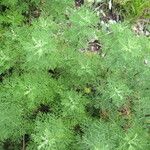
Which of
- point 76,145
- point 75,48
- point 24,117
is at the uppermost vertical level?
point 75,48

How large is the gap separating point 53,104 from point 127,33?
0.80 m

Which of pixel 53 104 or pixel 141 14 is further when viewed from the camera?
pixel 141 14

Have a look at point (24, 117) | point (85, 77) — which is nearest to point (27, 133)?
point (24, 117)

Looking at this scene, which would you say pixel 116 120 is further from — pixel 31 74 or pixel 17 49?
pixel 17 49

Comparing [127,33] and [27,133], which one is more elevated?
[127,33]

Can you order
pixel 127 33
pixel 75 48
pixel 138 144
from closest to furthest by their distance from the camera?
1. pixel 138 144
2. pixel 127 33
3. pixel 75 48

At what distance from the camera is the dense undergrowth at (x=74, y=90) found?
3084mm

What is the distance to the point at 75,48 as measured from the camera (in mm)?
3525

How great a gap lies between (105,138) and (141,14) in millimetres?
2201

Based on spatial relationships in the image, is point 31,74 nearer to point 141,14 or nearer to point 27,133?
point 27,133

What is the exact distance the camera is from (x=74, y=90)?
345 cm

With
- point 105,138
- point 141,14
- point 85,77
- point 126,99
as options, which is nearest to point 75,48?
point 85,77

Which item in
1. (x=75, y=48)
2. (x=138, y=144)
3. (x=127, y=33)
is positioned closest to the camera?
(x=138, y=144)

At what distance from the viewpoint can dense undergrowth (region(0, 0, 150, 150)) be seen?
308 cm
